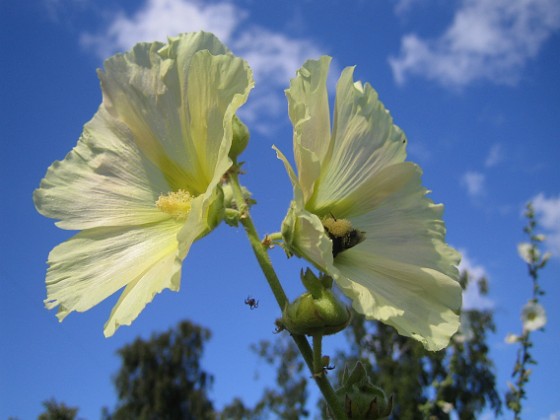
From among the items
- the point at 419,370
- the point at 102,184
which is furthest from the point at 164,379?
the point at 102,184

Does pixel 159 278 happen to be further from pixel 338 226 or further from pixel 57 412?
pixel 57 412

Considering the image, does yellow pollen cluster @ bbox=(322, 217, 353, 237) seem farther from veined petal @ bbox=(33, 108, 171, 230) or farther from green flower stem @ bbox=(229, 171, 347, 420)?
veined petal @ bbox=(33, 108, 171, 230)

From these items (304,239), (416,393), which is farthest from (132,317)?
(416,393)

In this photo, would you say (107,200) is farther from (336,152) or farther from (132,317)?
(336,152)

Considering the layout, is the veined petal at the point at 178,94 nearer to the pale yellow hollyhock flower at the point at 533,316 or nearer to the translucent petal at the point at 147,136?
the translucent petal at the point at 147,136

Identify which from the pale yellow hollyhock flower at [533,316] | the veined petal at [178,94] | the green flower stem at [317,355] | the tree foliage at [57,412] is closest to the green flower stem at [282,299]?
the green flower stem at [317,355]

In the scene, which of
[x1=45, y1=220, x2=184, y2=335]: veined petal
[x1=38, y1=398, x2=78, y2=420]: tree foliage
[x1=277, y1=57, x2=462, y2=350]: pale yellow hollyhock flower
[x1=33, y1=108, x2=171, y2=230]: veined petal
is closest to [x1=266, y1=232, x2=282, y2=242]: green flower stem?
[x1=277, y1=57, x2=462, y2=350]: pale yellow hollyhock flower

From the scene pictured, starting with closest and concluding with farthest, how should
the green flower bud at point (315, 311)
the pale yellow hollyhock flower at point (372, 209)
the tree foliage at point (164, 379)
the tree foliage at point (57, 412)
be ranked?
the green flower bud at point (315, 311) < the pale yellow hollyhock flower at point (372, 209) < the tree foliage at point (57, 412) < the tree foliage at point (164, 379)
